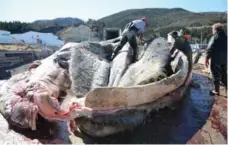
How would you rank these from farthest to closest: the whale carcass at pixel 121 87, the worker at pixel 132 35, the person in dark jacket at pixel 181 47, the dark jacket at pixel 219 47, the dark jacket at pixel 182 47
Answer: the worker at pixel 132 35, the dark jacket at pixel 182 47, the person in dark jacket at pixel 181 47, the dark jacket at pixel 219 47, the whale carcass at pixel 121 87

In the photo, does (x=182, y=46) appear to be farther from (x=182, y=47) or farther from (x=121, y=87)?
(x=121, y=87)

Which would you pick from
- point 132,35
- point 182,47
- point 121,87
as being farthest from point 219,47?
point 121,87

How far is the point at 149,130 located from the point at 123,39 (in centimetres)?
300

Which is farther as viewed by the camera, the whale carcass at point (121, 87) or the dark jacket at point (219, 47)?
the dark jacket at point (219, 47)

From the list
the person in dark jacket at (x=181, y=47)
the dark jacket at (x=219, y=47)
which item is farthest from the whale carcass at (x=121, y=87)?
the dark jacket at (x=219, y=47)

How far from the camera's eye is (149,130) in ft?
14.5

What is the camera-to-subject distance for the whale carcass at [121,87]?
414cm

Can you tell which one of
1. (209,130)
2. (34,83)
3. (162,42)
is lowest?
(209,130)

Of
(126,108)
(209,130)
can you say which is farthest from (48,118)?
(209,130)

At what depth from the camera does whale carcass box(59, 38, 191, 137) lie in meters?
4.14

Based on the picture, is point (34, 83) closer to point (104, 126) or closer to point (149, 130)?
point (104, 126)

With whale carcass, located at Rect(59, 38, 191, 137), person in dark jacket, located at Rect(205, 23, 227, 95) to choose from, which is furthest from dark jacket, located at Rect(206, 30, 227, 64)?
whale carcass, located at Rect(59, 38, 191, 137)

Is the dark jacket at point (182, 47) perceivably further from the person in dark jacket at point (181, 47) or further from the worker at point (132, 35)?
the worker at point (132, 35)

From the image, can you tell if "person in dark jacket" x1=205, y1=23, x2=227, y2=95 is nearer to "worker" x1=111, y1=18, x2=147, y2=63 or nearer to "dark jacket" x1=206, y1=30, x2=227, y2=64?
"dark jacket" x1=206, y1=30, x2=227, y2=64
